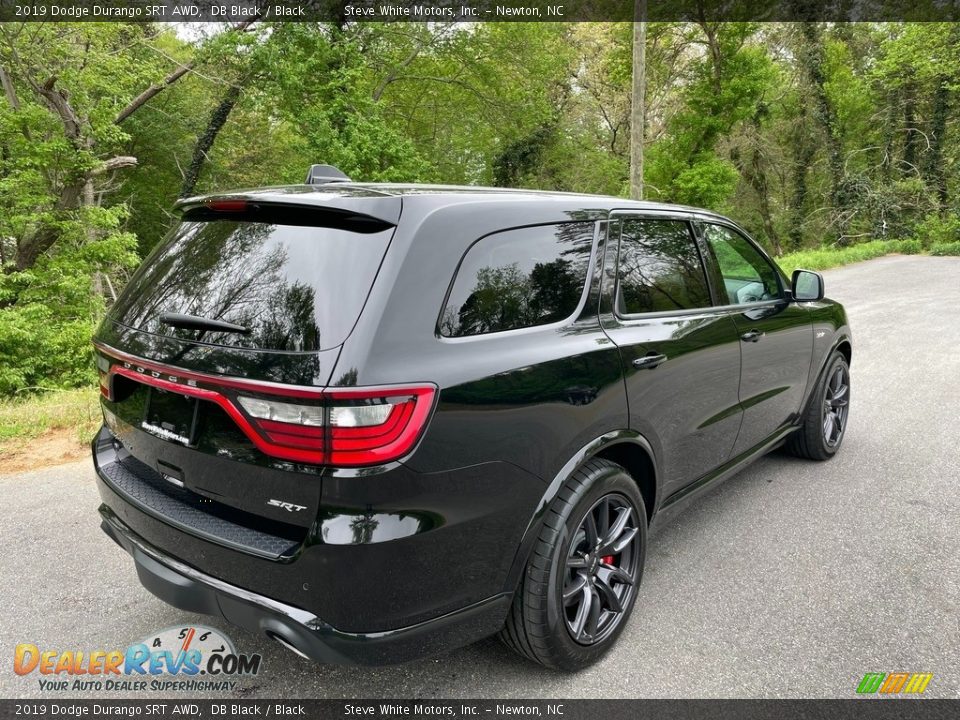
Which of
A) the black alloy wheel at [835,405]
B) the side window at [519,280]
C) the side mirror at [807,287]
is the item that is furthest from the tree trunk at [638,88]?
the side window at [519,280]

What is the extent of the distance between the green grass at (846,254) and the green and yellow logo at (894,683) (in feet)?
49.5

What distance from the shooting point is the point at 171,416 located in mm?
2131

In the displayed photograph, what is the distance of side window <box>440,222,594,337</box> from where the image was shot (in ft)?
6.80

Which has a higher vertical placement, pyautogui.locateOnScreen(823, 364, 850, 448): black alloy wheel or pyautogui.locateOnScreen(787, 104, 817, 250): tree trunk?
pyautogui.locateOnScreen(787, 104, 817, 250): tree trunk

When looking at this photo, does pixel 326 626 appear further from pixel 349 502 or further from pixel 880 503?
pixel 880 503

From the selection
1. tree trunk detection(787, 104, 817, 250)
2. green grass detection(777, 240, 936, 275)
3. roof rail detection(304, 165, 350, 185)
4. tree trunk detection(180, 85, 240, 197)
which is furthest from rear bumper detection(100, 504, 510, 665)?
tree trunk detection(787, 104, 817, 250)

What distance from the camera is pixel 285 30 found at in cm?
1883

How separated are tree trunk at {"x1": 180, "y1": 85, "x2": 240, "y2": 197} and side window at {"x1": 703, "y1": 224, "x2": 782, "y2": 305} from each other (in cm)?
2318

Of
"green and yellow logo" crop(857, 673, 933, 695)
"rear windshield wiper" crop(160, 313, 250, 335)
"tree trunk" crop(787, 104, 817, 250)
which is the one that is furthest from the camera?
"tree trunk" crop(787, 104, 817, 250)

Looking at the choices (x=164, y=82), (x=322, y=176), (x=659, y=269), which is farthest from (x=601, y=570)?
(x=164, y=82)

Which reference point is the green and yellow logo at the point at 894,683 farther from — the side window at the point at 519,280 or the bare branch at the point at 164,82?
the bare branch at the point at 164,82

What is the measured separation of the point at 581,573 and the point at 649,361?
88cm

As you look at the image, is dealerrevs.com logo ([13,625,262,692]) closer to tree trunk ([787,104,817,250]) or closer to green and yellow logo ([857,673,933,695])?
green and yellow logo ([857,673,933,695])

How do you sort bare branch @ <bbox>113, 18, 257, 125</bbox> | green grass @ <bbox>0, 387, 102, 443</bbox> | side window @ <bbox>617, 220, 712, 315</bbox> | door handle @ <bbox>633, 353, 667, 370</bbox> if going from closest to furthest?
door handle @ <bbox>633, 353, 667, 370</bbox> < side window @ <bbox>617, 220, 712, 315</bbox> < green grass @ <bbox>0, 387, 102, 443</bbox> < bare branch @ <bbox>113, 18, 257, 125</bbox>
